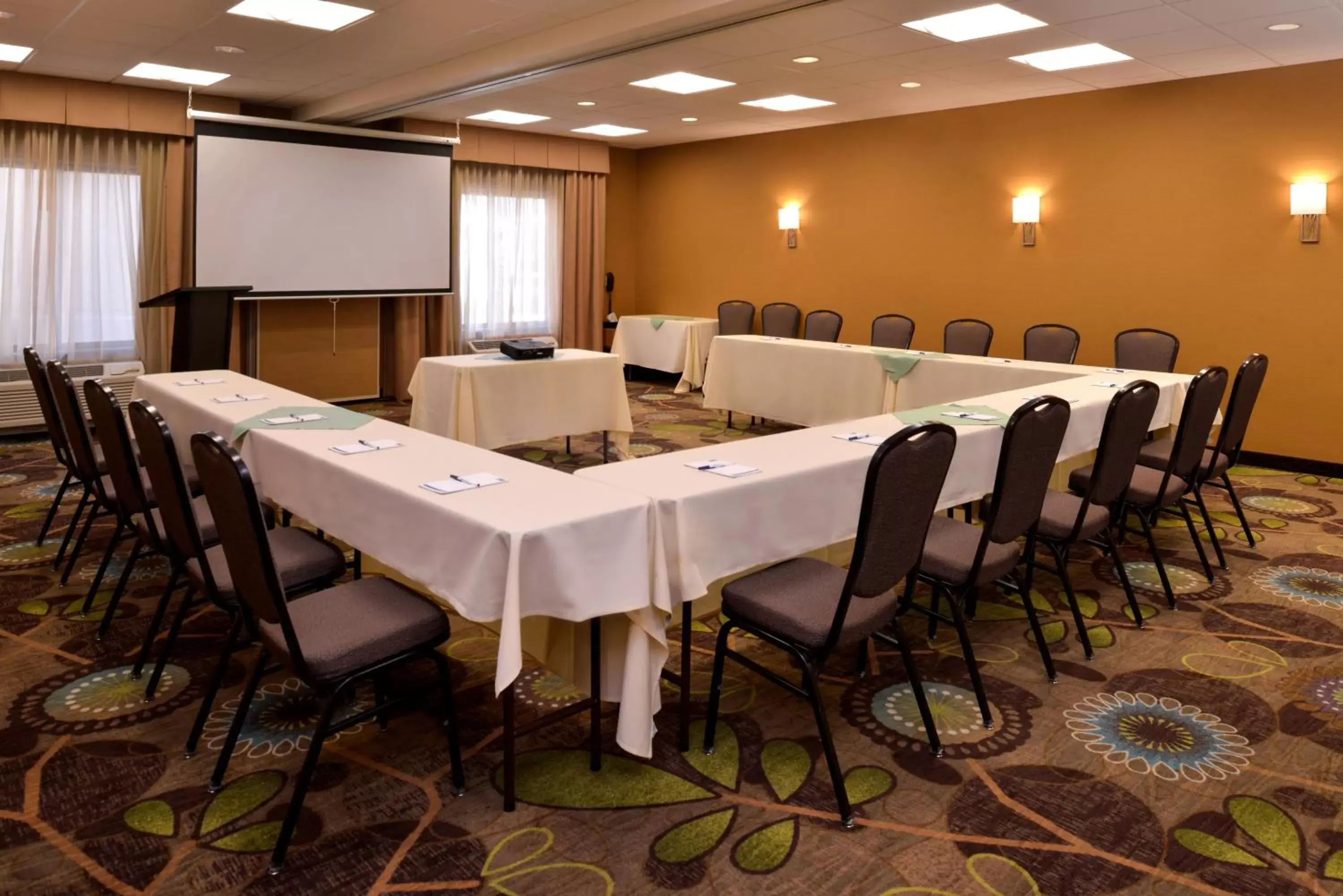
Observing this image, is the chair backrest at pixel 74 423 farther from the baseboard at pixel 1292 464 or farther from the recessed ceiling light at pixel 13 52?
the baseboard at pixel 1292 464

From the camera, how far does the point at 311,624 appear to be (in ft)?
7.72

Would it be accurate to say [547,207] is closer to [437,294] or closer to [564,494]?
[437,294]

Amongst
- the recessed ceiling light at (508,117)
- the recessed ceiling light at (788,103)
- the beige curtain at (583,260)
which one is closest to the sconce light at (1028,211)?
the recessed ceiling light at (788,103)

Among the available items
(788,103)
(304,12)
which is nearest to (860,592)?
(304,12)

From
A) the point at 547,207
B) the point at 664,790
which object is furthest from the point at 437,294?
the point at 664,790

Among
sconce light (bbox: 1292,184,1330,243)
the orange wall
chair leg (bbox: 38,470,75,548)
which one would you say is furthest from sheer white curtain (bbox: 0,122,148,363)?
sconce light (bbox: 1292,184,1330,243)

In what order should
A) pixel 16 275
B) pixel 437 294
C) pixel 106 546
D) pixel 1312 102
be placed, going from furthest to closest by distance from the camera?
pixel 437 294 → pixel 16 275 → pixel 1312 102 → pixel 106 546

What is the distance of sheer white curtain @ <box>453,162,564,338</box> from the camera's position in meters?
9.87

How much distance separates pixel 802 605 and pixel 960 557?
2.38 feet

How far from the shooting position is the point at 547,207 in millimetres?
10484

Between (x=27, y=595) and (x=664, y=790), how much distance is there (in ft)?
9.56

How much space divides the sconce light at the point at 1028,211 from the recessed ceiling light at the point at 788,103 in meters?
1.71

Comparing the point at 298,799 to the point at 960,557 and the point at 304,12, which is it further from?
the point at 304,12

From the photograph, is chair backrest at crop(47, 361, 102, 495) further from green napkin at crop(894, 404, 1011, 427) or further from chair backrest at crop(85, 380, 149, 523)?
green napkin at crop(894, 404, 1011, 427)
